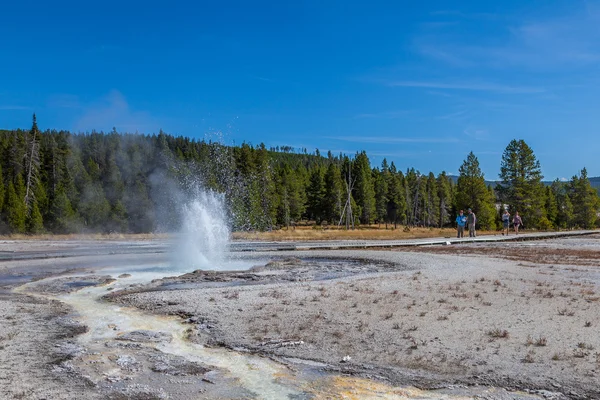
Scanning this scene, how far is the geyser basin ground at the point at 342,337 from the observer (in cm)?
650

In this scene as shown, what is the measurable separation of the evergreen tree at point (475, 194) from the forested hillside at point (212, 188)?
0.13 m

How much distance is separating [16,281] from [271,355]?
12147 mm

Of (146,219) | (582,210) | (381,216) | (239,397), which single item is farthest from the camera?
(381,216)

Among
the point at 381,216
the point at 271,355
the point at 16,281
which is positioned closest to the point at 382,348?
the point at 271,355

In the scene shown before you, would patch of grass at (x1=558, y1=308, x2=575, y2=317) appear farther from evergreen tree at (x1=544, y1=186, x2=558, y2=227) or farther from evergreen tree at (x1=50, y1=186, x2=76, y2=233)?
evergreen tree at (x1=544, y1=186, x2=558, y2=227)

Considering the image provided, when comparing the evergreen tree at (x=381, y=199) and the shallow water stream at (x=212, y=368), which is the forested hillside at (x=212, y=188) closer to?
the evergreen tree at (x=381, y=199)

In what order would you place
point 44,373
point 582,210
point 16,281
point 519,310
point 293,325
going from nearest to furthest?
1. point 44,373
2. point 293,325
3. point 519,310
4. point 16,281
5. point 582,210

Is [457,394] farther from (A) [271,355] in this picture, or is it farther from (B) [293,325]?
(B) [293,325]

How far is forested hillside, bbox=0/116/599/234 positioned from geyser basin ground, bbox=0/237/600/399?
49.0 meters

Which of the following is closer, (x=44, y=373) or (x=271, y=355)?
(x=44, y=373)

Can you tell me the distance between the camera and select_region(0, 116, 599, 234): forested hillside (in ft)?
209

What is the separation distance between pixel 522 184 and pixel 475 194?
22.3 feet

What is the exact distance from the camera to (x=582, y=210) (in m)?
81.6

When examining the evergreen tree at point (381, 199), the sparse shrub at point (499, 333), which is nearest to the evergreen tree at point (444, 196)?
the evergreen tree at point (381, 199)
